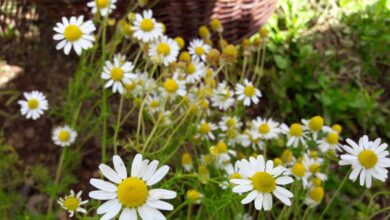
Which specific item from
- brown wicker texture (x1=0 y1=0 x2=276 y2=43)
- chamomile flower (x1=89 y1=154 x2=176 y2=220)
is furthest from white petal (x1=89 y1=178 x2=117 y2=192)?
brown wicker texture (x1=0 y1=0 x2=276 y2=43)

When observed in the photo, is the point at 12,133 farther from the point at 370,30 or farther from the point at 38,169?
the point at 370,30

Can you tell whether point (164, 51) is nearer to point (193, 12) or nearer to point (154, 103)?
point (154, 103)

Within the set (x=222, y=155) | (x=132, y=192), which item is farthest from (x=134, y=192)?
(x=222, y=155)

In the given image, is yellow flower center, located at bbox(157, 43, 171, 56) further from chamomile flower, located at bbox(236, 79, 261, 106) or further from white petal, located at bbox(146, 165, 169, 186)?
white petal, located at bbox(146, 165, 169, 186)

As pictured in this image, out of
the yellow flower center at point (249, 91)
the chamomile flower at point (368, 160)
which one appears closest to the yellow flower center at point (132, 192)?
the chamomile flower at point (368, 160)

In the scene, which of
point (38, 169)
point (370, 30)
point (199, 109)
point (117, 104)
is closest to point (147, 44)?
A: point (199, 109)
